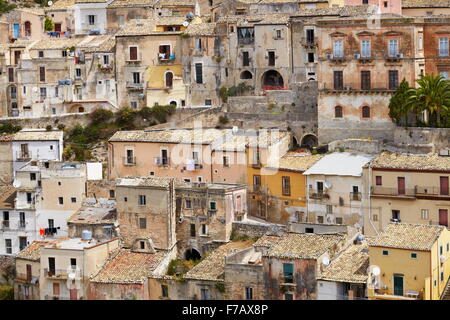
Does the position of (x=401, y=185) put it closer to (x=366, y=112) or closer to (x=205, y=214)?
(x=366, y=112)

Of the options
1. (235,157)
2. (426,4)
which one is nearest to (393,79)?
(235,157)

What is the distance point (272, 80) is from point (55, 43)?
12959 mm

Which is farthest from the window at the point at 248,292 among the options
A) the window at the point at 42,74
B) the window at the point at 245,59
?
the window at the point at 42,74

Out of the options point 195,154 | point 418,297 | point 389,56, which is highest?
point 389,56

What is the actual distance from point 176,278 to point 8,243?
10.9m

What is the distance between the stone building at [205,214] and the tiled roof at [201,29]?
1406 cm

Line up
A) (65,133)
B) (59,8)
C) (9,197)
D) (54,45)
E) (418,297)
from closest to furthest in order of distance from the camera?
1. (418,297)
2. (9,197)
3. (65,133)
4. (54,45)
5. (59,8)

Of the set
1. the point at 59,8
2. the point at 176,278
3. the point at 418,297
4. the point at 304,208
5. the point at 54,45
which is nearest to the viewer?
the point at 418,297

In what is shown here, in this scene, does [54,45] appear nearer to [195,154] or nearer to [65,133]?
[65,133]

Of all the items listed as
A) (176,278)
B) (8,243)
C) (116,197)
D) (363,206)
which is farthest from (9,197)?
(363,206)

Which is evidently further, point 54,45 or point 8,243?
point 54,45

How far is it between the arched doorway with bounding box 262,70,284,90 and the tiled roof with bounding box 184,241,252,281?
572 inches

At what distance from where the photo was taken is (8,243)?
6519 centimetres

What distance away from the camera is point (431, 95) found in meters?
62.1
